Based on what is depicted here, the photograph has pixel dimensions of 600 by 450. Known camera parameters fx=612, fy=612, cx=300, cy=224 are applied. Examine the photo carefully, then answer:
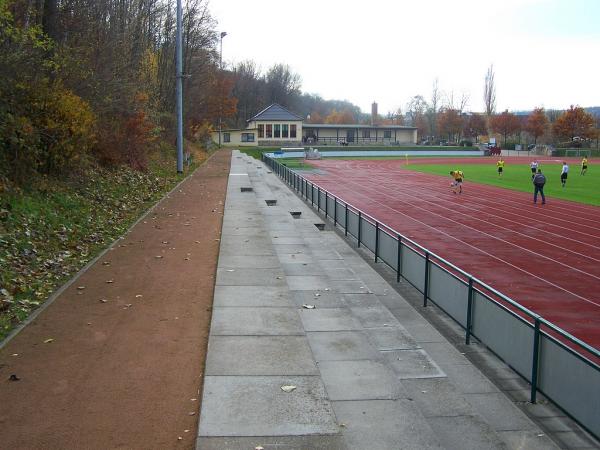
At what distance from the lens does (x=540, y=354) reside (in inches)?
282

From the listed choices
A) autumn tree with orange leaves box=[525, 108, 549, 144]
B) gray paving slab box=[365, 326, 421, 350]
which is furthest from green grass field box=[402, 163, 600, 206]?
autumn tree with orange leaves box=[525, 108, 549, 144]

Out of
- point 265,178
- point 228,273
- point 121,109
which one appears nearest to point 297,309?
point 228,273

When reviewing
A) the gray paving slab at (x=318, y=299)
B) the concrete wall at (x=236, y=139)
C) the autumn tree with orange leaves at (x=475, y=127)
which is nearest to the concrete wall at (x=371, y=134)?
the concrete wall at (x=236, y=139)

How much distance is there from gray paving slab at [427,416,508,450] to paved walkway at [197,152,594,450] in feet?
0.04

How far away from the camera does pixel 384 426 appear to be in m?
6.21

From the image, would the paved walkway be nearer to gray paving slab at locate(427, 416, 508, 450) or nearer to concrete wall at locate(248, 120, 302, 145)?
gray paving slab at locate(427, 416, 508, 450)

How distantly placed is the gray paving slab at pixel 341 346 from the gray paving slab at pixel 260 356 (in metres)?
0.16

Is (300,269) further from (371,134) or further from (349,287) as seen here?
(371,134)

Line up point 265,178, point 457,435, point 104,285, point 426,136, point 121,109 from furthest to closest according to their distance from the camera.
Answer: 1. point 426,136
2. point 265,178
3. point 121,109
4. point 104,285
5. point 457,435

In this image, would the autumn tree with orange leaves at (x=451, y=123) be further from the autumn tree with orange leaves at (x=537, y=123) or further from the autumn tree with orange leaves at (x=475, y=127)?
the autumn tree with orange leaves at (x=537, y=123)

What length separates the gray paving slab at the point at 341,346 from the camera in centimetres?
830

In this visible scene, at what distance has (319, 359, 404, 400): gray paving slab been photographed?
7016mm

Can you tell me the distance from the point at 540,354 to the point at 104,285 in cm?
804

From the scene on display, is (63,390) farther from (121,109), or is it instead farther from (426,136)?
(426,136)
